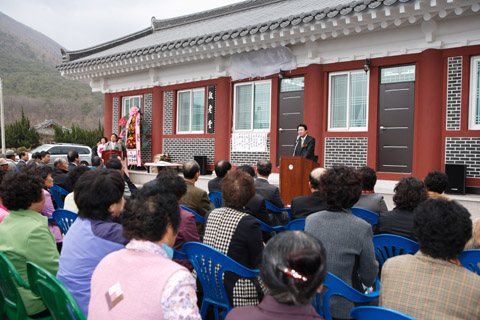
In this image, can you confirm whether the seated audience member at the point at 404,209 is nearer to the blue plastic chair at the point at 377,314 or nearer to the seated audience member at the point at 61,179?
the blue plastic chair at the point at 377,314

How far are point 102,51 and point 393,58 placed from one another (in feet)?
36.3

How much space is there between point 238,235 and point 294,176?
448 centimetres

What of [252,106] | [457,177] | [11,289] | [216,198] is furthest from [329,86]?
[11,289]

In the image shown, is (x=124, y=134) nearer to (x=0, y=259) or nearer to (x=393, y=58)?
(x=393, y=58)

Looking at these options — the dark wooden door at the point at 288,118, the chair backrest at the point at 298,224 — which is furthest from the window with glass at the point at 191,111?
the chair backrest at the point at 298,224

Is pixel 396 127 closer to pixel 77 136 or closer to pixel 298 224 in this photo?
pixel 298 224

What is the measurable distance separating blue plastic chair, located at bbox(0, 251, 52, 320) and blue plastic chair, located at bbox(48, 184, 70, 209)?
3.17 meters

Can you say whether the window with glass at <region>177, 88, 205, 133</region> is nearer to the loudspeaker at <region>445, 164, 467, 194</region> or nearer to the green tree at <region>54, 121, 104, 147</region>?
the loudspeaker at <region>445, 164, 467, 194</region>

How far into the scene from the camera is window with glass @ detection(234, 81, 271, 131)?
32.3 feet

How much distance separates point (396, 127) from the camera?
7953mm

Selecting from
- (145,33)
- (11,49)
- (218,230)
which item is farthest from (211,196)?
(11,49)

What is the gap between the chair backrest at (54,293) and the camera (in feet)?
5.68

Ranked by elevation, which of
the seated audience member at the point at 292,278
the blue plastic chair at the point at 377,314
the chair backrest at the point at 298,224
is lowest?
the chair backrest at the point at 298,224

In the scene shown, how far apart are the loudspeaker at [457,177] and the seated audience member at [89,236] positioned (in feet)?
20.7
